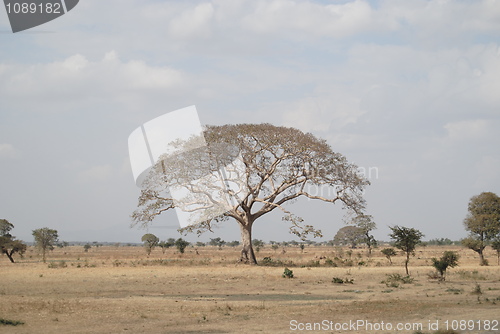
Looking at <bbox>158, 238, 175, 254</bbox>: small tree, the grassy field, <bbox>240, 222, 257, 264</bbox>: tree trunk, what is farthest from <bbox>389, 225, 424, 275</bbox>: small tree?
<bbox>158, 238, 175, 254</bbox>: small tree

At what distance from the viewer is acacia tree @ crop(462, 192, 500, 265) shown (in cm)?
4738

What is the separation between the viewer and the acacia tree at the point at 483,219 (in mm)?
47375

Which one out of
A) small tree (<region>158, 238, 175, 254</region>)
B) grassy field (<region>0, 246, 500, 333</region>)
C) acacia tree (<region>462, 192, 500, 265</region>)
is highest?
acacia tree (<region>462, 192, 500, 265</region>)

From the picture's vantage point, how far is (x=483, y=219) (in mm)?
48406

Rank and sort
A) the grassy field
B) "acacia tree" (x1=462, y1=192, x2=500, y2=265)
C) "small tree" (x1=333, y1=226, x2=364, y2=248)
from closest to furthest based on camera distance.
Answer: the grassy field < "acacia tree" (x1=462, y1=192, x2=500, y2=265) < "small tree" (x1=333, y1=226, x2=364, y2=248)

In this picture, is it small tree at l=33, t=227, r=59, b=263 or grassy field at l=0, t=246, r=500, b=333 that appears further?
small tree at l=33, t=227, r=59, b=263

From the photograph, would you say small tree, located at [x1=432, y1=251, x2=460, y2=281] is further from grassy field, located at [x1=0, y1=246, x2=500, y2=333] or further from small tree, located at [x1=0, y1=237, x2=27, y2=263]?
small tree, located at [x1=0, y1=237, x2=27, y2=263]

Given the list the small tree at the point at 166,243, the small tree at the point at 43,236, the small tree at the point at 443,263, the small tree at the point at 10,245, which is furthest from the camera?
the small tree at the point at 166,243

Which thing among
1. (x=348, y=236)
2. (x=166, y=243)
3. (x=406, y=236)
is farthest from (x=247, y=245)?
(x=348, y=236)

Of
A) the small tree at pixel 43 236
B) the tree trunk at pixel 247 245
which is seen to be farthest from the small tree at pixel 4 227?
the tree trunk at pixel 247 245

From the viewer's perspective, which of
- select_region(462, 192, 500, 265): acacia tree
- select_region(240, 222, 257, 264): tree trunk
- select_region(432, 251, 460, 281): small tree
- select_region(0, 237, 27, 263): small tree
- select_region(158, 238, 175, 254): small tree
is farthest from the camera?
select_region(158, 238, 175, 254): small tree

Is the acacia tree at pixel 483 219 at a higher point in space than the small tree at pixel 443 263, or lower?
higher

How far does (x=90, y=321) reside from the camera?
16.2 metres

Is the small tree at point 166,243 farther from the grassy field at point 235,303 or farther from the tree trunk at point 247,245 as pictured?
the grassy field at point 235,303
